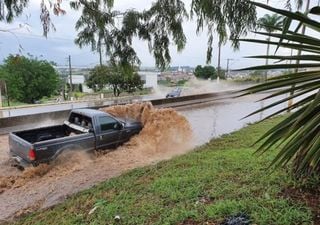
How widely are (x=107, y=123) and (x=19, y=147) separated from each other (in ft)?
8.50

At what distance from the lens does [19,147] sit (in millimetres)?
8336

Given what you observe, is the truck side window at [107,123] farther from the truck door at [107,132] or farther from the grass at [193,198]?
the grass at [193,198]

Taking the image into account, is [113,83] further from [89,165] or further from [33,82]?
[89,165]

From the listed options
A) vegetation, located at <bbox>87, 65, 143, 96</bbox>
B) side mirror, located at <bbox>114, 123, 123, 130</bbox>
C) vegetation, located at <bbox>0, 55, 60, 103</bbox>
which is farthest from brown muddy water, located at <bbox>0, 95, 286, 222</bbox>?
vegetation, located at <bbox>0, 55, 60, 103</bbox>

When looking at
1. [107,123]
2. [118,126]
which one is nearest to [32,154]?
[107,123]

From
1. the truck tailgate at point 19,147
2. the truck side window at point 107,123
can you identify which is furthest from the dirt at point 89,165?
the truck side window at point 107,123

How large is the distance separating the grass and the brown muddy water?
1.36 meters

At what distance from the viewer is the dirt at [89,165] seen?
6926mm

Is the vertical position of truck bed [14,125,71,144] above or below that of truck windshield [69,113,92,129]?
below

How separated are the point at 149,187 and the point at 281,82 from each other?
3258mm

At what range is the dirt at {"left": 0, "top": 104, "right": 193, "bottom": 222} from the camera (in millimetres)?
6926

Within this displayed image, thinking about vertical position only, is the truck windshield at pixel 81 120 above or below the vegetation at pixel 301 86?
below

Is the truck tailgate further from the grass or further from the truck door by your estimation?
the grass

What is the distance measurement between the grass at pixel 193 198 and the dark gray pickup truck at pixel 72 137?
2.64 metres
